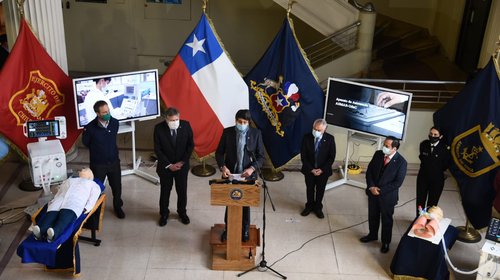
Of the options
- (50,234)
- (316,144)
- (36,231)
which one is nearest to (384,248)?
(316,144)

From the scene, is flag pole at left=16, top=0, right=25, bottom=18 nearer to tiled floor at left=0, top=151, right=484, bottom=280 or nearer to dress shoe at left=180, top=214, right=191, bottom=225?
tiled floor at left=0, top=151, right=484, bottom=280

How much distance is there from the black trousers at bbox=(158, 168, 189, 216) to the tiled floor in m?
0.21

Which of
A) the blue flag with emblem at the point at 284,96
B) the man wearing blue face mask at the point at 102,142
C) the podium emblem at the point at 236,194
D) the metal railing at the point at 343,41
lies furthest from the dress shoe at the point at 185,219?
the metal railing at the point at 343,41

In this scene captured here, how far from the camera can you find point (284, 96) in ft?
24.8

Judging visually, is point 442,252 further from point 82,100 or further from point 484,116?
point 82,100

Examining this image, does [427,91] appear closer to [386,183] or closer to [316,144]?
[316,144]

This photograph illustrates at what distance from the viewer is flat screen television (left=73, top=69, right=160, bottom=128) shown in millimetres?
7070

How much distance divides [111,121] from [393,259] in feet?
11.2

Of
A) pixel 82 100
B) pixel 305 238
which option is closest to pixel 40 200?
pixel 82 100

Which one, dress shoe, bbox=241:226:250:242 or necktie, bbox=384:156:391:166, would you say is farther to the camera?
necktie, bbox=384:156:391:166

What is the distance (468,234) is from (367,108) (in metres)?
1.93

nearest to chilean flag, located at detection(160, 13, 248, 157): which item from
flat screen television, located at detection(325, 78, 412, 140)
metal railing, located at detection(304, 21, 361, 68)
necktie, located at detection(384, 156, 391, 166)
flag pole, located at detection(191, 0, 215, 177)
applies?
flag pole, located at detection(191, 0, 215, 177)

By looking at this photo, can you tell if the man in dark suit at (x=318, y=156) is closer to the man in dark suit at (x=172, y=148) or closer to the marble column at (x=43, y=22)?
the man in dark suit at (x=172, y=148)

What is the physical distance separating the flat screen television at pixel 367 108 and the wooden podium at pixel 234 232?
6.87 feet
